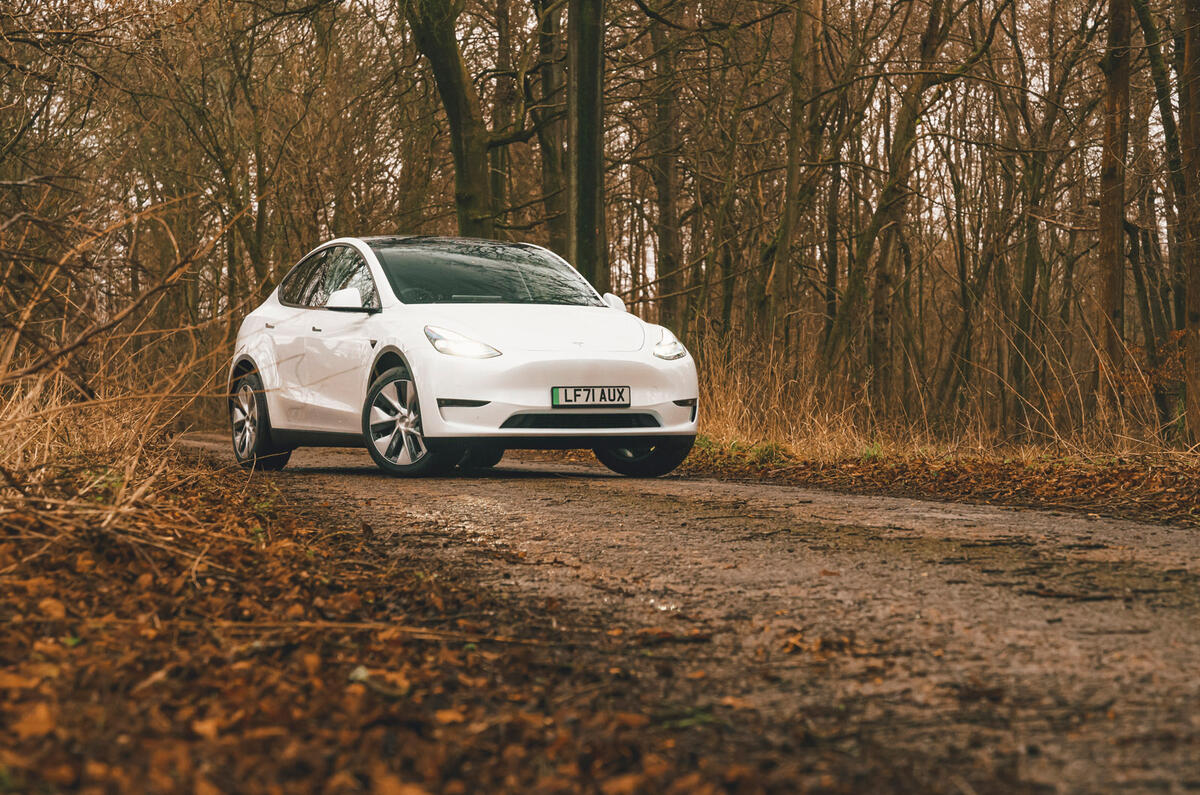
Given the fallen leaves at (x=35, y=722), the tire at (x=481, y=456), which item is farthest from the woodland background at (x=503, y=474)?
the tire at (x=481, y=456)

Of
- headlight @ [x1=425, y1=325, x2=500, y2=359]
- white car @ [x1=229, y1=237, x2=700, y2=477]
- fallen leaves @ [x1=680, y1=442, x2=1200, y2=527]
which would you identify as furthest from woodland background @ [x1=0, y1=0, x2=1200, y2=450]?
headlight @ [x1=425, y1=325, x2=500, y2=359]

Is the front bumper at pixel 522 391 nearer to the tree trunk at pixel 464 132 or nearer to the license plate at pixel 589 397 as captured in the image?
the license plate at pixel 589 397

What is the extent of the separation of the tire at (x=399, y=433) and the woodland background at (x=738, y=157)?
342 cm

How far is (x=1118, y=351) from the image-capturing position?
15.8 m

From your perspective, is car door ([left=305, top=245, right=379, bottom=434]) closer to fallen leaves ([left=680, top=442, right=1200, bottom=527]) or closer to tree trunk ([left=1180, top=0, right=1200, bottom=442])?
fallen leaves ([left=680, top=442, right=1200, bottom=527])

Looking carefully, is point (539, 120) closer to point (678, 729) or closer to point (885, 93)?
point (885, 93)

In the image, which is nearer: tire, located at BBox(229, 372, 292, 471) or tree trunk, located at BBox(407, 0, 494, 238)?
tire, located at BBox(229, 372, 292, 471)

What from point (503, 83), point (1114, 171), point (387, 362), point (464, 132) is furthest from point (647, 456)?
point (503, 83)

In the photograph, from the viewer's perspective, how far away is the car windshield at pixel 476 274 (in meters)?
8.35

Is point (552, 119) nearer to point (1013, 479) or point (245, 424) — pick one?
point (245, 424)

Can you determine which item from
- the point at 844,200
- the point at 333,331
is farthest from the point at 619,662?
the point at 844,200

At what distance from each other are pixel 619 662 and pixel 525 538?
2013 millimetres

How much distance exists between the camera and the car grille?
297 inches

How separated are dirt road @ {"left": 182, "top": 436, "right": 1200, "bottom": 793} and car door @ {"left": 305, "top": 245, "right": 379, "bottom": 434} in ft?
6.13
